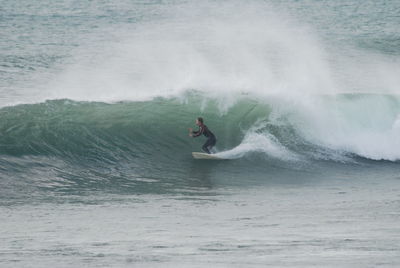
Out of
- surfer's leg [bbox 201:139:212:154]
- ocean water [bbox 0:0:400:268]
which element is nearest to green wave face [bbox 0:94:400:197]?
ocean water [bbox 0:0:400:268]

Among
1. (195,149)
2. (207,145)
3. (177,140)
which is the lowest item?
(195,149)

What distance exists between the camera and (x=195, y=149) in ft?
59.3

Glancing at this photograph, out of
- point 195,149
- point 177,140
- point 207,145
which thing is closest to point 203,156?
point 207,145

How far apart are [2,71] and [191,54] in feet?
23.3

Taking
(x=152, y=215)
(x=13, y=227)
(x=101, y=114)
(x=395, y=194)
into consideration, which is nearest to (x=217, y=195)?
(x=152, y=215)

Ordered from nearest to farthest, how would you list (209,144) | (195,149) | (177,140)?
(209,144) < (195,149) < (177,140)

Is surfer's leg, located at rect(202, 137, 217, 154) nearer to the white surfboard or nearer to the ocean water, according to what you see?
the white surfboard

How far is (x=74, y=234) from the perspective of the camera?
35.4 ft

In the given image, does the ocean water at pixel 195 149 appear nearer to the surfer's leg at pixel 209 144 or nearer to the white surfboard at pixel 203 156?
the white surfboard at pixel 203 156

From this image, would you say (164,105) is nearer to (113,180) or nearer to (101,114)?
(101,114)

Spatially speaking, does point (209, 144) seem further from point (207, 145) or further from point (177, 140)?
point (177, 140)

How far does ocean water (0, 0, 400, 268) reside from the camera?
1020 cm

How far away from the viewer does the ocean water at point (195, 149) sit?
33.5 ft

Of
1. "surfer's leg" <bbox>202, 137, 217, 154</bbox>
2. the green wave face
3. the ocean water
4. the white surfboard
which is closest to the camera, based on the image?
the ocean water
